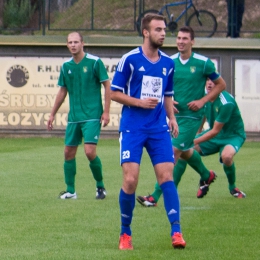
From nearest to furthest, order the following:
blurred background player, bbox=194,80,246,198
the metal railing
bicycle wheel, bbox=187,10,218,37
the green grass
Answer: the green grass
blurred background player, bbox=194,80,246,198
bicycle wheel, bbox=187,10,218,37
the metal railing

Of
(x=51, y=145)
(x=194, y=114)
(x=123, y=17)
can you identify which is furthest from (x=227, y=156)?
(x=123, y=17)

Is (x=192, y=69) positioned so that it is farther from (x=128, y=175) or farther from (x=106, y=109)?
(x=128, y=175)

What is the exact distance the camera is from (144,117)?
763cm

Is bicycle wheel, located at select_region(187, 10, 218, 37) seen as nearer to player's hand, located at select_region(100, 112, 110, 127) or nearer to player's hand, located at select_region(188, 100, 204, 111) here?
player's hand, located at select_region(100, 112, 110, 127)

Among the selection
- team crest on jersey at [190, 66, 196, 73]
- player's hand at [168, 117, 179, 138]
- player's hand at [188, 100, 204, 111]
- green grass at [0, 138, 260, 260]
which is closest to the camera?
green grass at [0, 138, 260, 260]

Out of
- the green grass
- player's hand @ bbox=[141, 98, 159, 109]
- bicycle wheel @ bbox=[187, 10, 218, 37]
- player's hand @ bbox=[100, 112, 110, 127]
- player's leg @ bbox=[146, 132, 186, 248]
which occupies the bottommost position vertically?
the green grass

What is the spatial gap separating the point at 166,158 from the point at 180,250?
81 cm

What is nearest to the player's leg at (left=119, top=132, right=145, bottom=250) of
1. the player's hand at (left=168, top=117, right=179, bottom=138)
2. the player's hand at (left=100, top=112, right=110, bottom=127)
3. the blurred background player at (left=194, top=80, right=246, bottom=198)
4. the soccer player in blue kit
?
the soccer player in blue kit

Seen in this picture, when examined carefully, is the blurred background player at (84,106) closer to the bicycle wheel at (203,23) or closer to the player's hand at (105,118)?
the player's hand at (105,118)

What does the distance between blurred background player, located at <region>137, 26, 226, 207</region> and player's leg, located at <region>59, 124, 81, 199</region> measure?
4.00 feet

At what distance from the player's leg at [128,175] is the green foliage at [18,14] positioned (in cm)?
2040

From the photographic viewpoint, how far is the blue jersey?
7.61 m

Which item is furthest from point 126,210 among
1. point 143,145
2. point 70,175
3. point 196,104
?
point 70,175

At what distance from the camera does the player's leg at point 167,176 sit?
24.1 ft
